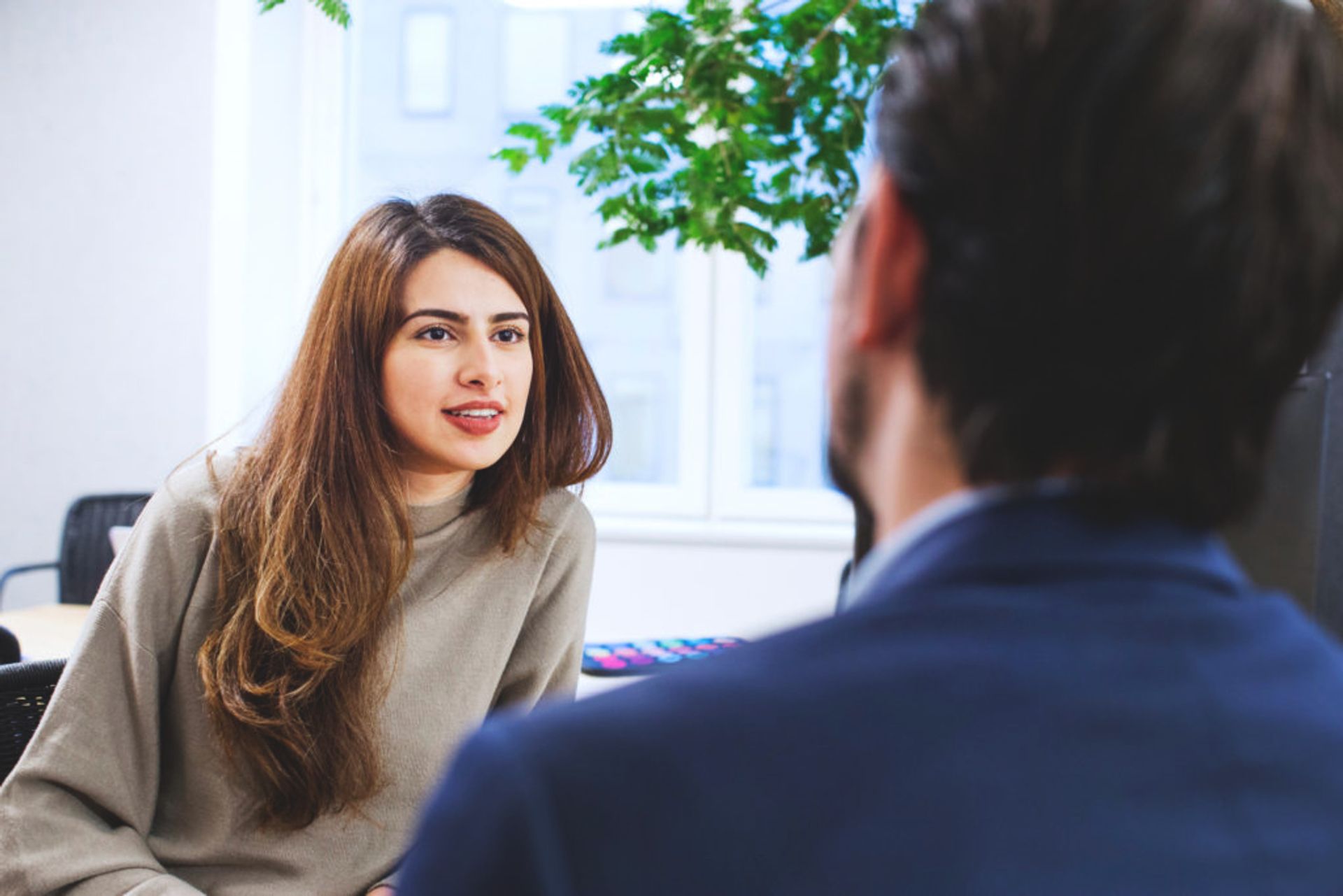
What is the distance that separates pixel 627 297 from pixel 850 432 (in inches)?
166

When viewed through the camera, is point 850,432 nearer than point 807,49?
Yes

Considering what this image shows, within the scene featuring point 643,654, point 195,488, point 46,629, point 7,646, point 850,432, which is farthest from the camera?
point 46,629

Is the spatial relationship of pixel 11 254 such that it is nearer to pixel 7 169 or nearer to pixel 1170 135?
pixel 7 169

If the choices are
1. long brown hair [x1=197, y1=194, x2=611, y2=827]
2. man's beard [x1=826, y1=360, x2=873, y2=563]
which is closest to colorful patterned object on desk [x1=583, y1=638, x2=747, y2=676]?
long brown hair [x1=197, y1=194, x2=611, y2=827]

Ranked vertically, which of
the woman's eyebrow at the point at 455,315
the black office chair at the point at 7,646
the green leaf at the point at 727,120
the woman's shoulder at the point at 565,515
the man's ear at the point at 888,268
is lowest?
the black office chair at the point at 7,646

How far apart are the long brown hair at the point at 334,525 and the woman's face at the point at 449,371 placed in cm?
2

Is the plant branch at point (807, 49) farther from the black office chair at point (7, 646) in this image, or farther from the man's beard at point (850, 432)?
the black office chair at point (7, 646)

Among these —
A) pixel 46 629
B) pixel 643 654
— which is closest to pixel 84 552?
pixel 46 629

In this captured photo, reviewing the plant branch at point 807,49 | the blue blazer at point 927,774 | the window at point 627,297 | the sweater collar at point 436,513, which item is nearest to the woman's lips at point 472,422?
the sweater collar at point 436,513

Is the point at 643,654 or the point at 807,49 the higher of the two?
the point at 807,49

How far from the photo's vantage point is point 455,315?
142 centimetres

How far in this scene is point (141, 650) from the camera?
4.03 feet

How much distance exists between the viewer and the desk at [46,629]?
256 cm

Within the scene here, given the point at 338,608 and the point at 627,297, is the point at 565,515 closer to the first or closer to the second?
the point at 338,608
